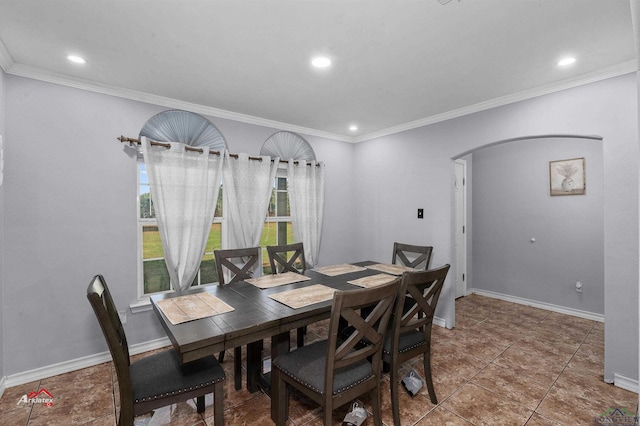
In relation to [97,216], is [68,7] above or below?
above

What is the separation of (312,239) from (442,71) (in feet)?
8.33

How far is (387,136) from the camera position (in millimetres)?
4230

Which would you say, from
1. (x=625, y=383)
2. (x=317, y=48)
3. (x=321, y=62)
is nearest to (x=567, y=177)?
(x=625, y=383)

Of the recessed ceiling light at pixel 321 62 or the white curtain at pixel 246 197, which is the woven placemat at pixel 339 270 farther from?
the recessed ceiling light at pixel 321 62

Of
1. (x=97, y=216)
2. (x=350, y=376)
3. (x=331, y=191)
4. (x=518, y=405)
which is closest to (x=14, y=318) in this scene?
(x=97, y=216)

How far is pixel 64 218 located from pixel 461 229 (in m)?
4.88

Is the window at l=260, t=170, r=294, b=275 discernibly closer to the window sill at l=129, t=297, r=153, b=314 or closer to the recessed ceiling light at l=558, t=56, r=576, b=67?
the window sill at l=129, t=297, r=153, b=314

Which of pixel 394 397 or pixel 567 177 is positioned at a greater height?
pixel 567 177

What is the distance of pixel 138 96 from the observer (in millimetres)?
2857

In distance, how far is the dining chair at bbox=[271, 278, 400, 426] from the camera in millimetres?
1523

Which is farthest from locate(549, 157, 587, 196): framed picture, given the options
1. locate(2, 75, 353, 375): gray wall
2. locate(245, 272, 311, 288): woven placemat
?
locate(2, 75, 353, 375): gray wall

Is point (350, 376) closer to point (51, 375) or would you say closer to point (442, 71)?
point (442, 71)

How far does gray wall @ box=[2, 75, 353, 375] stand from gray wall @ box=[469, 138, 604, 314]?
4760mm

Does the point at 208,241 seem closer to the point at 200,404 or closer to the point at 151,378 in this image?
the point at 200,404
